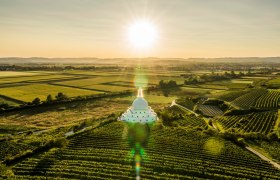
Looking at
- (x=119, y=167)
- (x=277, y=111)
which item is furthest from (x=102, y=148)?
(x=277, y=111)

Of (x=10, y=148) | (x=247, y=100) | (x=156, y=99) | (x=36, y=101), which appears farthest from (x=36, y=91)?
(x=247, y=100)

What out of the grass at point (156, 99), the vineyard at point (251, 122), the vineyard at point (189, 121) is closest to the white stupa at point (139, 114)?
the vineyard at point (189, 121)

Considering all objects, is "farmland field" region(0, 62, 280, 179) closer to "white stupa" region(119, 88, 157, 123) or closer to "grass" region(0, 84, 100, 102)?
"grass" region(0, 84, 100, 102)

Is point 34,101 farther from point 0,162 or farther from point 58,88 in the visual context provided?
point 0,162

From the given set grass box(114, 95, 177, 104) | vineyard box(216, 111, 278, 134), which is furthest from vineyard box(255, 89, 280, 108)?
grass box(114, 95, 177, 104)

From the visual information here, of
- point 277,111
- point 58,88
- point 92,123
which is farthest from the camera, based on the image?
point 58,88

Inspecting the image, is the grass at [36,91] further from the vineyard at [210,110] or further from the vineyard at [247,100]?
the vineyard at [247,100]
